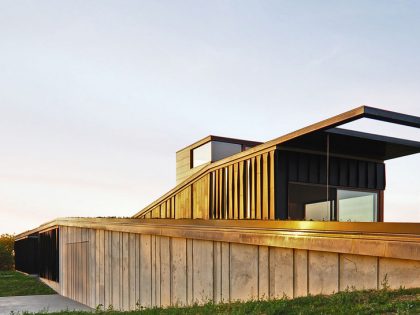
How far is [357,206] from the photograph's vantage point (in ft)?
42.3

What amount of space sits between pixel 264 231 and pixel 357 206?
640 centimetres

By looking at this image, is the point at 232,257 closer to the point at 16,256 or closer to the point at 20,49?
the point at 20,49

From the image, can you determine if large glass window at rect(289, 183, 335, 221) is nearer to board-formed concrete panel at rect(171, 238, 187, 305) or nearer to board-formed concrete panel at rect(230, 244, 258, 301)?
board-formed concrete panel at rect(171, 238, 187, 305)

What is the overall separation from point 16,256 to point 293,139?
34.9 metres

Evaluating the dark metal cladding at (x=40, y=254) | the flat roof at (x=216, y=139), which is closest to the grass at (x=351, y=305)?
the flat roof at (x=216, y=139)

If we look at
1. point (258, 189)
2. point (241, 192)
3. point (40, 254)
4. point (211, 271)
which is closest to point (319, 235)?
point (211, 271)

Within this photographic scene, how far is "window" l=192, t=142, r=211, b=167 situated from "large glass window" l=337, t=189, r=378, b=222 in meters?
5.89

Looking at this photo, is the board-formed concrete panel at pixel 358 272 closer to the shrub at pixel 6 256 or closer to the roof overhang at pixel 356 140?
the roof overhang at pixel 356 140

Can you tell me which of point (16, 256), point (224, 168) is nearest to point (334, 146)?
point (224, 168)

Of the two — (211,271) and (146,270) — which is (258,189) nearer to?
(211,271)

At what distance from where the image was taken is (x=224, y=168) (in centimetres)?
1250

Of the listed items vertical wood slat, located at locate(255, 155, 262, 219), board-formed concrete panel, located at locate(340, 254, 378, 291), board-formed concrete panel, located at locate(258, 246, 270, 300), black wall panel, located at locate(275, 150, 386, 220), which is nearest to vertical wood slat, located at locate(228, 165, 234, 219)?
vertical wood slat, located at locate(255, 155, 262, 219)

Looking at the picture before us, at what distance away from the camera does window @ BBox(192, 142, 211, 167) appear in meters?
17.1

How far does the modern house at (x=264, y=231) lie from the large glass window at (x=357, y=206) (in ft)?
0.10
